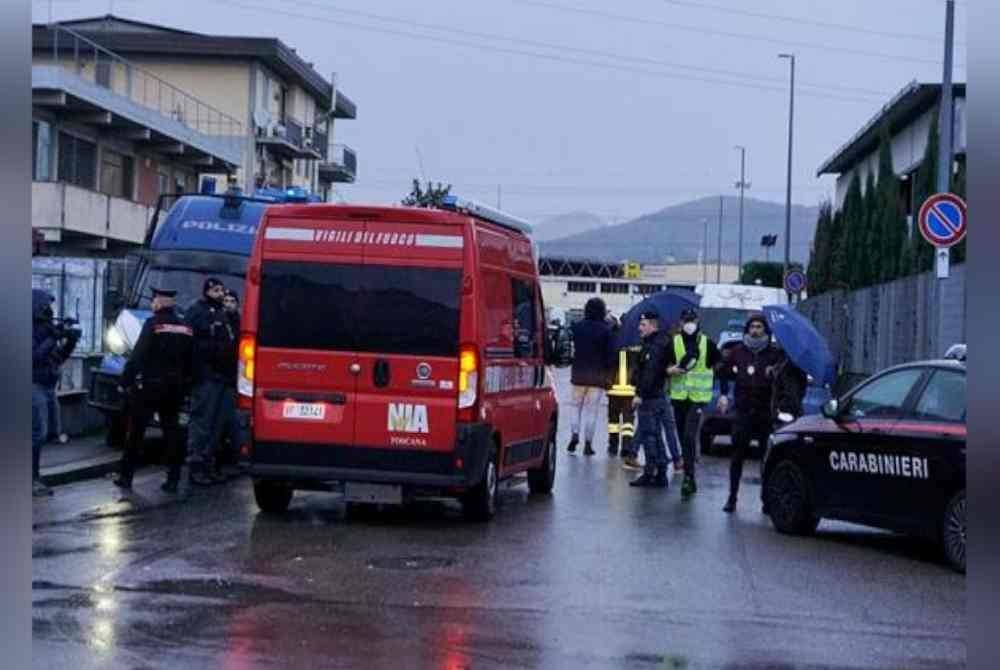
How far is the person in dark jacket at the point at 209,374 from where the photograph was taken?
54.0 ft

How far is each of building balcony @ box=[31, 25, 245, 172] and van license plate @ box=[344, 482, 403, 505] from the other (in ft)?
70.0

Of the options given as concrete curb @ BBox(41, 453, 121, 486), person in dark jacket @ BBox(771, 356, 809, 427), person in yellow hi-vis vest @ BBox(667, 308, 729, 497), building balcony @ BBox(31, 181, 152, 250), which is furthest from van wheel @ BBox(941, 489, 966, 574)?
building balcony @ BBox(31, 181, 152, 250)

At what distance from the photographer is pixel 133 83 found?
5288 centimetres

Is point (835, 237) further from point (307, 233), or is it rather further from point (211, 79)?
point (307, 233)

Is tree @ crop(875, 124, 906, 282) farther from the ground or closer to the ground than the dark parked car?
farther from the ground

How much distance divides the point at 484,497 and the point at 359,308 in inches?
78.0

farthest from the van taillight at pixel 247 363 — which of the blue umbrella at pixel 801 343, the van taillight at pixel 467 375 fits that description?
the blue umbrella at pixel 801 343

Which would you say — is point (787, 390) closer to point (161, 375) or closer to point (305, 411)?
point (305, 411)

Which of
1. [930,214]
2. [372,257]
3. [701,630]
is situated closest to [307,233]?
[372,257]

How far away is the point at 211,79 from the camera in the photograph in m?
60.4

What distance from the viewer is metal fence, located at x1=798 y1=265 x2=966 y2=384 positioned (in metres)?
25.9

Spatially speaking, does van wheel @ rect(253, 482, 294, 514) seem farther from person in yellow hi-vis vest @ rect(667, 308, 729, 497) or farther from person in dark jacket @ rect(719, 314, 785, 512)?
person in yellow hi-vis vest @ rect(667, 308, 729, 497)

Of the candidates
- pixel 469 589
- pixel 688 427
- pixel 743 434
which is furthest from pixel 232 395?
pixel 469 589
